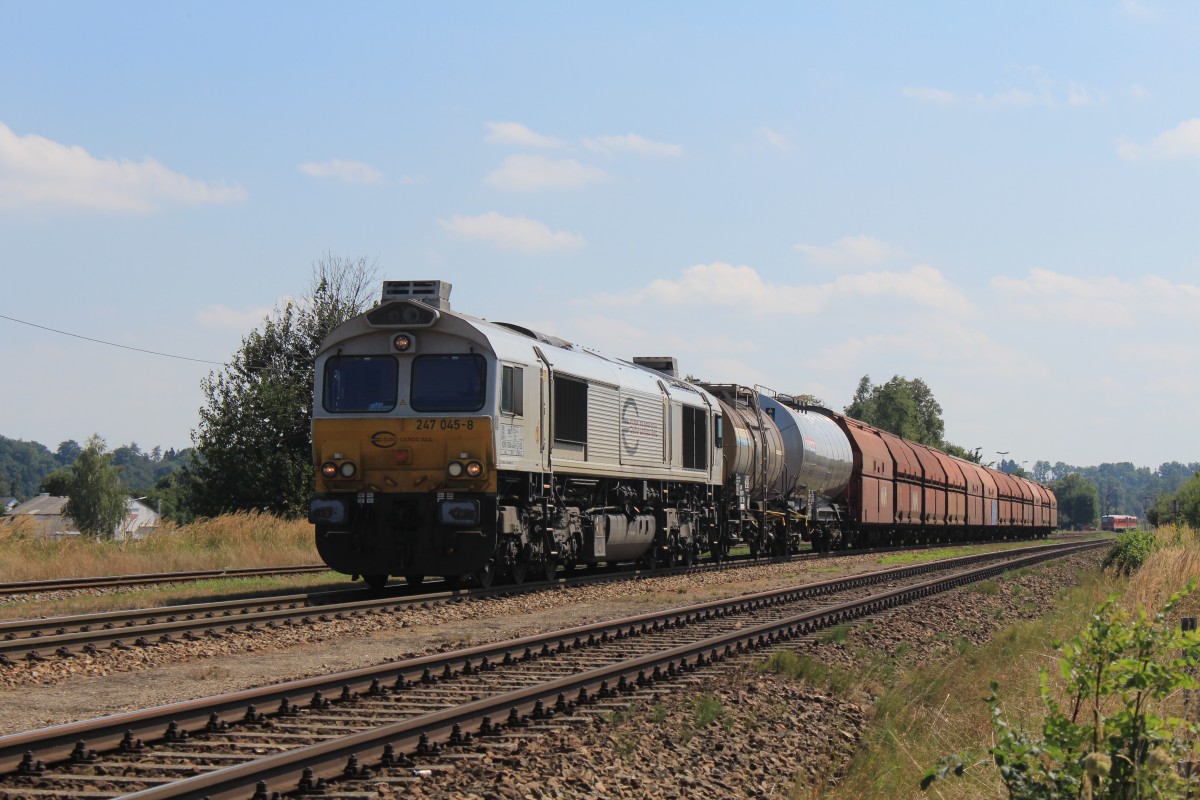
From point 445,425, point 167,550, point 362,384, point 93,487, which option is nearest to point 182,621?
point 445,425

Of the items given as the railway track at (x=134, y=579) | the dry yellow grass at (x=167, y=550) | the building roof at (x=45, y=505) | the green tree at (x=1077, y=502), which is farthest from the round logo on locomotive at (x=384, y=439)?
the green tree at (x=1077, y=502)

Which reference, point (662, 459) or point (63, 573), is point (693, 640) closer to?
point (662, 459)

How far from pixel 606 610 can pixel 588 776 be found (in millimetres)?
9428

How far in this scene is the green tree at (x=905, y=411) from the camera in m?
119

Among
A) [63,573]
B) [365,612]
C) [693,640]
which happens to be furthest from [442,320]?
[63,573]

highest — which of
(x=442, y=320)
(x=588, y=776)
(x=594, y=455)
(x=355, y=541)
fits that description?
(x=442, y=320)

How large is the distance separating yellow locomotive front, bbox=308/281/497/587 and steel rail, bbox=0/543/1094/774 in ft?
12.4

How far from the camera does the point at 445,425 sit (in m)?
17.2

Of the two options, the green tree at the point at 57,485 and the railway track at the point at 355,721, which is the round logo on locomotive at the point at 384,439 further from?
the green tree at the point at 57,485

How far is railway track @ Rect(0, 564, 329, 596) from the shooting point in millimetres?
18188

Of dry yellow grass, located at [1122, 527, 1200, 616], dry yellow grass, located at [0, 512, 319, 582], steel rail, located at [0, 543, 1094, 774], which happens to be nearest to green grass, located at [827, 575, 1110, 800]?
steel rail, located at [0, 543, 1094, 774]

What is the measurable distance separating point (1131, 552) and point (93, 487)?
89493 millimetres

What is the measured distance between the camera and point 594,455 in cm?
2064

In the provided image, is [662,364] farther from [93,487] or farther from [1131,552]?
[93,487]
